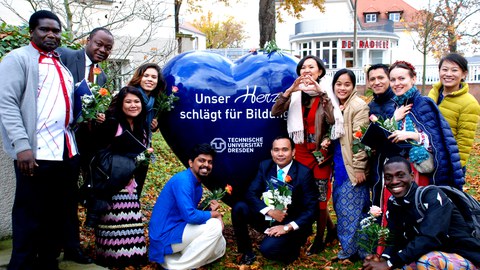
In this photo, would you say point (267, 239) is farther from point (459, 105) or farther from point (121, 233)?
point (459, 105)

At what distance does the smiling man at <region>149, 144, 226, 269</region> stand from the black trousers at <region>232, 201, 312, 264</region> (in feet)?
0.69

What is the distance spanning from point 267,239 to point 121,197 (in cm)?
134

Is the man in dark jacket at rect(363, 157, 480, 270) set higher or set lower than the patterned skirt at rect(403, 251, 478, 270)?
higher

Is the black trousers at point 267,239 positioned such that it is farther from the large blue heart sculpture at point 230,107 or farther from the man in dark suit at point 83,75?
the man in dark suit at point 83,75

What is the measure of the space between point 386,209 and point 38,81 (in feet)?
9.48

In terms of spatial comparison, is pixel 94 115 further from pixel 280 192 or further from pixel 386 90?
pixel 386 90

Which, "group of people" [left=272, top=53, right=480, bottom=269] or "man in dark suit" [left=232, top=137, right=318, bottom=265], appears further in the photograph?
"man in dark suit" [left=232, top=137, right=318, bottom=265]

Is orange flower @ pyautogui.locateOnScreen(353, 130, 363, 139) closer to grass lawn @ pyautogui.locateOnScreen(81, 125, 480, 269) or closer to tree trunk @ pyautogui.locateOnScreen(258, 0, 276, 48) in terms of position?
grass lawn @ pyautogui.locateOnScreen(81, 125, 480, 269)

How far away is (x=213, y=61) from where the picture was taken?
4.86 meters

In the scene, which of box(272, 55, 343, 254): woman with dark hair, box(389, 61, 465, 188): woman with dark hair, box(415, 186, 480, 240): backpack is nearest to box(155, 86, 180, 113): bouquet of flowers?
box(272, 55, 343, 254): woman with dark hair

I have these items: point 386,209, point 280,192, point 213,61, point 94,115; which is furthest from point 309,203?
point 94,115

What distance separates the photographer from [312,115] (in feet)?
14.8

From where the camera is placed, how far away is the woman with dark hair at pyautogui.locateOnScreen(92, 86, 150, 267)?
421cm

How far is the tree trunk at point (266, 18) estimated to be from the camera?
1155cm
